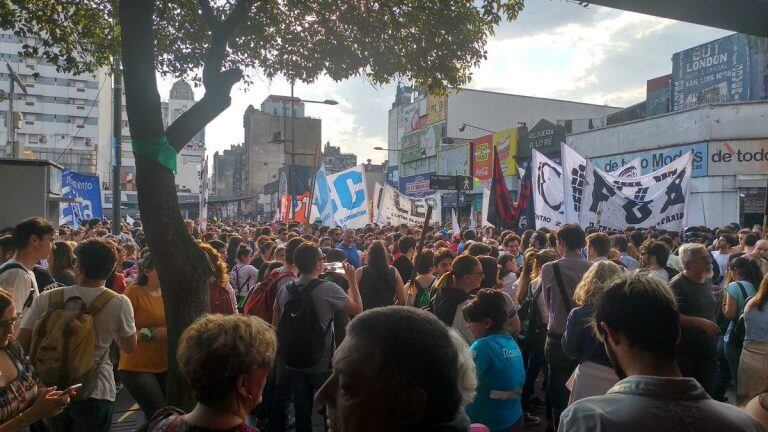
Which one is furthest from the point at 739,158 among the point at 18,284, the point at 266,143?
the point at 266,143

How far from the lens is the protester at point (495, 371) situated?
351cm

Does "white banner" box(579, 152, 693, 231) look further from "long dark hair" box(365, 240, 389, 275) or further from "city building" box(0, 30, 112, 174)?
"city building" box(0, 30, 112, 174)

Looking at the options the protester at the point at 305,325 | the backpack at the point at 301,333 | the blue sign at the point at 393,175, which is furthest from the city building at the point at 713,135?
the blue sign at the point at 393,175

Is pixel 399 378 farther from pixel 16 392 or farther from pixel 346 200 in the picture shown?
pixel 346 200

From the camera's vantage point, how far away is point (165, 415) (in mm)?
2176

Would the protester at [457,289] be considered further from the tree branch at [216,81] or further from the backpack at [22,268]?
the backpack at [22,268]

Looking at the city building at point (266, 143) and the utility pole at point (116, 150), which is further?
the city building at point (266, 143)

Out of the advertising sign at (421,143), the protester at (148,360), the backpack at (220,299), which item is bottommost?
the protester at (148,360)

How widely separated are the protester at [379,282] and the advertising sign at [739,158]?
2116 cm

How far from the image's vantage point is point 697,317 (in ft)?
15.0

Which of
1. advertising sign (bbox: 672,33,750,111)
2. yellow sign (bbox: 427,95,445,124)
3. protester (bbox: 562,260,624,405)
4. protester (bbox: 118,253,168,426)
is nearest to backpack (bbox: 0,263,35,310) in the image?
protester (bbox: 118,253,168,426)

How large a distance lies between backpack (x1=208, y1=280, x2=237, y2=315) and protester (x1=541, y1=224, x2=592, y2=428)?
107 inches

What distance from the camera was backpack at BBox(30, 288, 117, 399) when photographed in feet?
11.1

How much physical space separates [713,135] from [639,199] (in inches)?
582
